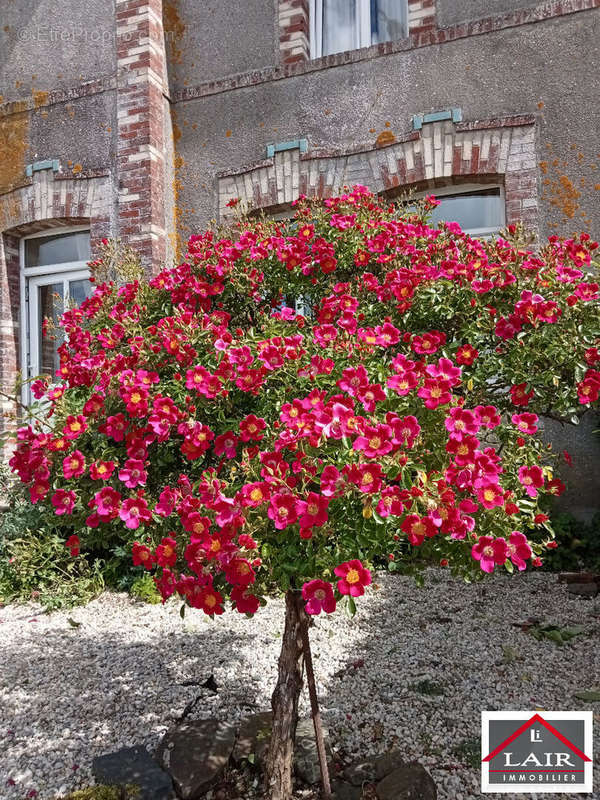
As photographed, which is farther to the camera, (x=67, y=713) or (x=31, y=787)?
(x=67, y=713)

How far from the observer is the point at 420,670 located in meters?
3.24

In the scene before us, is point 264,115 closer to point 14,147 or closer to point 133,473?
point 14,147

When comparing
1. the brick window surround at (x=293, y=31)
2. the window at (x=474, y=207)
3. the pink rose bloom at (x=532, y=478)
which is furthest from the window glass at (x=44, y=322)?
the pink rose bloom at (x=532, y=478)

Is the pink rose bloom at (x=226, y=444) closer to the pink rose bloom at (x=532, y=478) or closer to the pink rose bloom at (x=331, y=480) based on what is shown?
the pink rose bloom at (x=331, y=480)

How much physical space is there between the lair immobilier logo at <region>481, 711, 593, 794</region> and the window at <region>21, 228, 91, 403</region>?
230 inches

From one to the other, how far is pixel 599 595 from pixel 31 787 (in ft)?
12.3

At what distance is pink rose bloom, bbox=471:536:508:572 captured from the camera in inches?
64.5

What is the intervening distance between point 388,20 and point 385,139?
1409mm

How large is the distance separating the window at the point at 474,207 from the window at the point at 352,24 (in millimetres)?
1705

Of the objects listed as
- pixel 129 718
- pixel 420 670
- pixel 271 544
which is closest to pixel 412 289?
pixel 271 544

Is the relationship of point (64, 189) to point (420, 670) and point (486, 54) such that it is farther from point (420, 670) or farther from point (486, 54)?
point (420, 670)

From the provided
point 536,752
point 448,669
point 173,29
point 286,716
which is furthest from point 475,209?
point 286,716

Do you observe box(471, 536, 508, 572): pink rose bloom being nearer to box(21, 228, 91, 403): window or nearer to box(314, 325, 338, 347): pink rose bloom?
box(314, 325, 338, 347): pink rose bloom

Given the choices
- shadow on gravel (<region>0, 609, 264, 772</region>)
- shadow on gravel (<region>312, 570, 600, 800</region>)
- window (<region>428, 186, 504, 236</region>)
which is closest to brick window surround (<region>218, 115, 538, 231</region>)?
window (<region>428, 186, 504, 236</region>)
